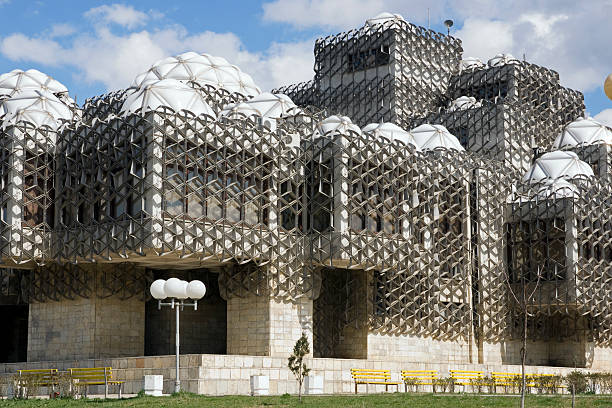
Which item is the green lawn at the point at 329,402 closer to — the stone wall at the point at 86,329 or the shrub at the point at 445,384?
the shrub at the point at 445,384

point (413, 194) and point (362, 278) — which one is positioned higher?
point (413, 194)

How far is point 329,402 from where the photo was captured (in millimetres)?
29609

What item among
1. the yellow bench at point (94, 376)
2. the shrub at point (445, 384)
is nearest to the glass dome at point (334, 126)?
the shrub at point (445, 384)

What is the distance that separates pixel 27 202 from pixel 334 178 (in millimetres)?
16014

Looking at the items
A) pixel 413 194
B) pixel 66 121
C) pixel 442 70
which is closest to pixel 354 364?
pixel 413 194

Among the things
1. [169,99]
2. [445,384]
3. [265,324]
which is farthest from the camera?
[169,99]

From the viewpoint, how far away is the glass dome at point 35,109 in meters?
50.7

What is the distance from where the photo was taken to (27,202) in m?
46.9

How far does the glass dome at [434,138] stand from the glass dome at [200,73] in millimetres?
11604

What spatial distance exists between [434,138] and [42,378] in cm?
3313

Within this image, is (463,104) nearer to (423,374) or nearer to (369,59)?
(369,59)

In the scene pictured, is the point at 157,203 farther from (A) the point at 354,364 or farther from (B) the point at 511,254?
(B) the point at 511,254

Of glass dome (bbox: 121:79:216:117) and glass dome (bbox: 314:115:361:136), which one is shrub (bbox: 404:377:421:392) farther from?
glass dome (bbox: 121:79:216:117)

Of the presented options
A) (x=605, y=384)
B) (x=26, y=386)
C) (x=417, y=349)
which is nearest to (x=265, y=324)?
(x=417, y=349)
